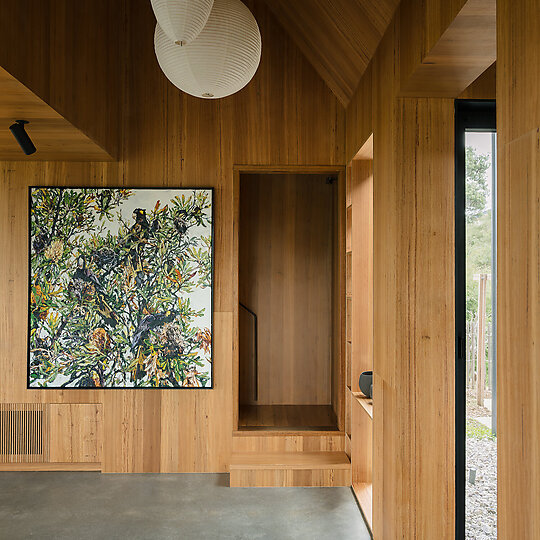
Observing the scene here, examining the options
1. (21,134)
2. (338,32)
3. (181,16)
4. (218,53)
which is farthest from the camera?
(338,32)

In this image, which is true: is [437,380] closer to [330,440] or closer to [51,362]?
[330,440]

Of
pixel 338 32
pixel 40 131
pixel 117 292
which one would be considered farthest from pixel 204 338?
pixel 338 32

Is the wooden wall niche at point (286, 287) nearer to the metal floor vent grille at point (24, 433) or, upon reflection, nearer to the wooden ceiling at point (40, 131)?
the wooden ceiling at point (40, 131)

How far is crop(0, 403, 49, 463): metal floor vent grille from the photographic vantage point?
12.5 feet

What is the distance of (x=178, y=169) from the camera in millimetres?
3883

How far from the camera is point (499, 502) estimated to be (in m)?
1.33

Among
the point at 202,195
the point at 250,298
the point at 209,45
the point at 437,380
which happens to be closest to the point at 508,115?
the point at 209,45

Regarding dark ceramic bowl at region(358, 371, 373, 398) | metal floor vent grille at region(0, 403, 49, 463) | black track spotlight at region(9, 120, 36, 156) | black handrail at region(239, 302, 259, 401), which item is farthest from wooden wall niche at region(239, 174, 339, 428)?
black track spotlight at region(9, 120, 36, 156)

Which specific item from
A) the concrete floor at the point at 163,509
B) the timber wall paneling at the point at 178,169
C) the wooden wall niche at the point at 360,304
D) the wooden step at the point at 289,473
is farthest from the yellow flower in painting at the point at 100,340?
the wooden wall niche at the point at 360,304

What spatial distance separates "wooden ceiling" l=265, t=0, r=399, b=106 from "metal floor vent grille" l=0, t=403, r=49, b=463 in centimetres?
320

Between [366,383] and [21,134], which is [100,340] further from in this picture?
[366,383]

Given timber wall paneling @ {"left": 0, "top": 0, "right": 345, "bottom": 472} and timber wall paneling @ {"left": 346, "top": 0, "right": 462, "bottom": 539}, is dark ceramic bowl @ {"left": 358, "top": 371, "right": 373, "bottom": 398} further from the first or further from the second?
timber wall paneling @ {"left": 0, "top": 0, "right": 345, "bottom": 472}

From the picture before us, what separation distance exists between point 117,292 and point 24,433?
1.25m

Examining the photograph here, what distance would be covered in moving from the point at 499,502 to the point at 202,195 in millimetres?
2985
